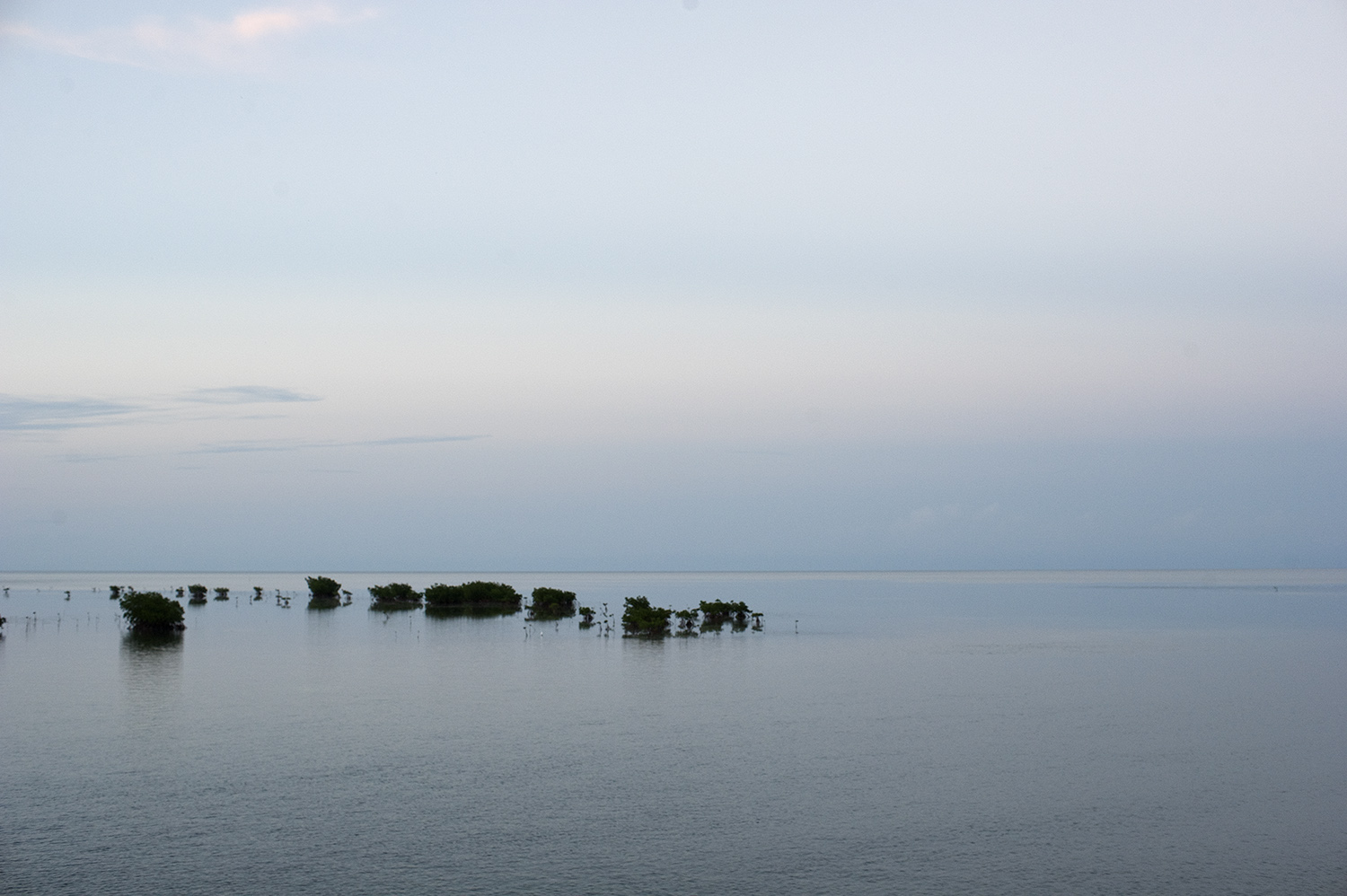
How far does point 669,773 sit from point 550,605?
85.8 m

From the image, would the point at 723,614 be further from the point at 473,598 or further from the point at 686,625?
the point at 473,598

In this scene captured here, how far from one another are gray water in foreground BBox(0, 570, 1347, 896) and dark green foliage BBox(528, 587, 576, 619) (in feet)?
138

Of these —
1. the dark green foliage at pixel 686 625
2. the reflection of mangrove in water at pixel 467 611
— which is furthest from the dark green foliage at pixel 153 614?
the dark green foliage at pixel 686 625

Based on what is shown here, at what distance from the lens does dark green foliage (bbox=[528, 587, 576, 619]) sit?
123500 mm

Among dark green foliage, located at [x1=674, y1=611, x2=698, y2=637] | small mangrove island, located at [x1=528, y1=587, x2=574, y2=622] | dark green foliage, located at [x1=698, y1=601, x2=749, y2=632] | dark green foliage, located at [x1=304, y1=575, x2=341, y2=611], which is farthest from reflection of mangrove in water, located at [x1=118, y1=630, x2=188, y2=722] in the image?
dark green foliage, located at [x1=304, y1=575, x2=341, y2=611]

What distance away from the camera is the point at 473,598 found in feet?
470

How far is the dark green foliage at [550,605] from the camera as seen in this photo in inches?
4862

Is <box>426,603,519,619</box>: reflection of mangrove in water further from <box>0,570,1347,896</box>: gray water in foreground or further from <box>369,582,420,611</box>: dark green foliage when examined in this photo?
<box>0,570,1347,896</box>: gray water in foreground

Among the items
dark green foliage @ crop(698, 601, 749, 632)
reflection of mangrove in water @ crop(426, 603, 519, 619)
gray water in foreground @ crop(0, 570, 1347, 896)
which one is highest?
dark green foliage @ crop(698, 601, 749, 632)

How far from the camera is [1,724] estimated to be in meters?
49.0

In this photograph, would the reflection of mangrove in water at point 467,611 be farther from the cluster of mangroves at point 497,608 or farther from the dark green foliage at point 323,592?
the dark green foliage at point 323,592

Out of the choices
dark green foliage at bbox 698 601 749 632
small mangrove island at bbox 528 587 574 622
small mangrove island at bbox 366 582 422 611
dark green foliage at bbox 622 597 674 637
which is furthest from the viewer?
small mangrove island at bbox 366 582 422 611

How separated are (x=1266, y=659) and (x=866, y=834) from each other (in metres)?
59.7

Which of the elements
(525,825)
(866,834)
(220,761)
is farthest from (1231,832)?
(220,761)
